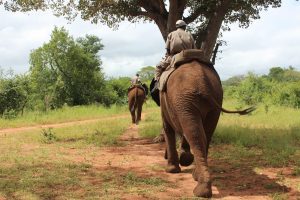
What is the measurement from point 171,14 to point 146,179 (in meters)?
5.96

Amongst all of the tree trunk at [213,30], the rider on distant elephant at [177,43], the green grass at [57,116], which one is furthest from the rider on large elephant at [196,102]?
the green grass at [57,116]

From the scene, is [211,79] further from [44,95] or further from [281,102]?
[44,95]

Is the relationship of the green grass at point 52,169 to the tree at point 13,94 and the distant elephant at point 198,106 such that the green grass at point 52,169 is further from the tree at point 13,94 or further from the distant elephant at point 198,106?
the tree at point 13,94

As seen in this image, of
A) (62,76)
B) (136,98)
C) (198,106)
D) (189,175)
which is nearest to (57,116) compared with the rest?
(136,98)

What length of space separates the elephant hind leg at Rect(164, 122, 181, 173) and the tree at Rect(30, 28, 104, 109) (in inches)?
983

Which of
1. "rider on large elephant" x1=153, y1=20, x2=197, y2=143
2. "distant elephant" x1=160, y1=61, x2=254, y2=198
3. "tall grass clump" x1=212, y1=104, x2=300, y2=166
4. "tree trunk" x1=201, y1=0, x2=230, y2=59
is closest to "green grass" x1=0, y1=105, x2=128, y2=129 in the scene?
"tall grass clump" x1=212, y1=104, x2=300, y2=166

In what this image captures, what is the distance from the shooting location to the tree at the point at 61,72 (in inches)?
1304

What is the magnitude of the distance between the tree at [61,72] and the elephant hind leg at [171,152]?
25.0 metres

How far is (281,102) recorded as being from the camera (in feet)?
89.9

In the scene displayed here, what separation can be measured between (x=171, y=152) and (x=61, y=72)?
2639 cm

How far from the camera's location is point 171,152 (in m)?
8.45

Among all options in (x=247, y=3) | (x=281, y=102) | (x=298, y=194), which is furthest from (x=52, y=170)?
(x=281, y=102)

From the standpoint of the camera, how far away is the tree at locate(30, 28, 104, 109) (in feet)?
109

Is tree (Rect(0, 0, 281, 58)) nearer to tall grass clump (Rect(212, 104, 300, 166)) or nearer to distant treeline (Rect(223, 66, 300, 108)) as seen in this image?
tall grass clump (Rect(212, 104, 300, 166))
